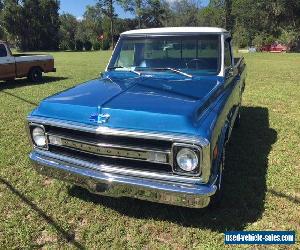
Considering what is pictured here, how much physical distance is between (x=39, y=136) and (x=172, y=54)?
2048 mm

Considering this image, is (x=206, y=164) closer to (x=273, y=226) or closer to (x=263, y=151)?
(x=273, y=226)

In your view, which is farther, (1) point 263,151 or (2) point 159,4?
(2) point 159,4

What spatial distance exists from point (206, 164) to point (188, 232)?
92 cm

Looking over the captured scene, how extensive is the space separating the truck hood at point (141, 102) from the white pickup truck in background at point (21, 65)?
9888 millimetres

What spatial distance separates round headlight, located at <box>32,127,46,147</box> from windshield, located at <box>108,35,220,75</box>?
164 cm

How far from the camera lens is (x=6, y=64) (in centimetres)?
1355

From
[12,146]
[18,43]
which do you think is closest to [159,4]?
[18,43]

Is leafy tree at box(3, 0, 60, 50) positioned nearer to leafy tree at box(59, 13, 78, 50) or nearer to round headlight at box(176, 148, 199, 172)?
leafy tree at box(59, 13, 78, 50)

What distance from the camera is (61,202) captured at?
4.43 m

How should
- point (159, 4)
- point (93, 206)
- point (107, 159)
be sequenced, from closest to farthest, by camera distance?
point (107, 159) → point (93, 206) → point (159, 4)

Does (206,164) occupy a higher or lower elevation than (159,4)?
lower

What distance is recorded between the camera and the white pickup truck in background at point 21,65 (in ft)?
44.2

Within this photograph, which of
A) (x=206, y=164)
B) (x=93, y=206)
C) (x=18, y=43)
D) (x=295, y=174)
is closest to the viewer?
(x=206, y=164)

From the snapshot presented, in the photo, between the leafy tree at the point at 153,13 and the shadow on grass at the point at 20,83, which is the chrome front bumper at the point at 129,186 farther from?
the leafy tree at the point at 153,13
